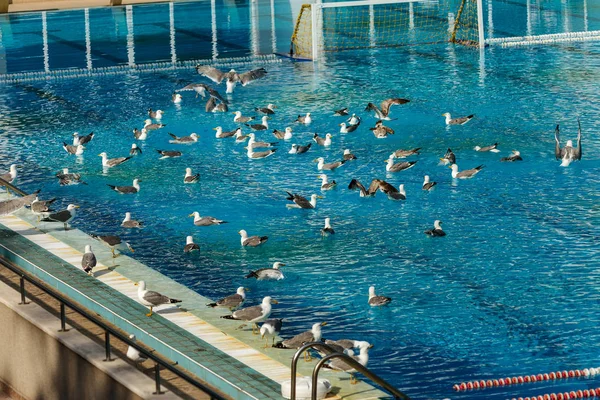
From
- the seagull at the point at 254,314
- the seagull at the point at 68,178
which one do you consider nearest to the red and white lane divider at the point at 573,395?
the seagull at the point at 254,314

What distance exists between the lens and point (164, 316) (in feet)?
45.4

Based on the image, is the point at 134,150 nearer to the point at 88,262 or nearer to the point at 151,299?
the point at 88,262

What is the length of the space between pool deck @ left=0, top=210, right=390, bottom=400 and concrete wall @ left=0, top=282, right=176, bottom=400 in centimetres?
97

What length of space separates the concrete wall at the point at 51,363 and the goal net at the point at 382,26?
21867mm

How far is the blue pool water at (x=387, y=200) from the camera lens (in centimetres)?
1387

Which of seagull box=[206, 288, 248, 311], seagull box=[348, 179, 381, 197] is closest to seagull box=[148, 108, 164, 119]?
seagull box=[348, 179, 381, 197]

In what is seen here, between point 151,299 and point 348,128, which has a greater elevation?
point 348,128

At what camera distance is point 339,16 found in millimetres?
44438

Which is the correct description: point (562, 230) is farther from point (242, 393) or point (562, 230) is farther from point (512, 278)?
point (242, 393)

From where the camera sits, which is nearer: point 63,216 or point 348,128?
point 63,216

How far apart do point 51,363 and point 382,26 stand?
3033 centimetres

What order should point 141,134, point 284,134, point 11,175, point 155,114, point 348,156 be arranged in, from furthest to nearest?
point 155,114, point 141,134, point 284,134, point 348,156, point 11,175

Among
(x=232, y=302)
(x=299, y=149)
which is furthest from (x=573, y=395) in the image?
(x=299, y=149)

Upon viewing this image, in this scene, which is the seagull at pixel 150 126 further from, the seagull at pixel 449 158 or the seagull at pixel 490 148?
the seagull at pixel 490 148
